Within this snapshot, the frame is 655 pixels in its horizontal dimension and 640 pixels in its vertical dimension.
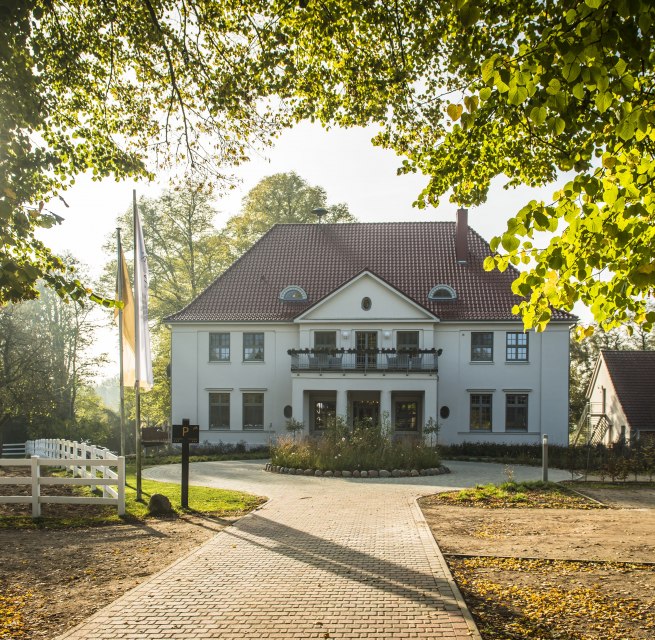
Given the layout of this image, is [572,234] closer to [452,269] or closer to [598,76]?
[598,76]

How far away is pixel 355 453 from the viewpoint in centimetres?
2211

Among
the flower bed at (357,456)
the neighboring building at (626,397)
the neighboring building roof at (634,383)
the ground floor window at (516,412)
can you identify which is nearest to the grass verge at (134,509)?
the flower bed at (357,456)

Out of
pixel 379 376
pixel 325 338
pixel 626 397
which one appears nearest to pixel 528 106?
pixel 379 376

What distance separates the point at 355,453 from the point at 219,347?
1461 cm

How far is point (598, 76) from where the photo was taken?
468cm

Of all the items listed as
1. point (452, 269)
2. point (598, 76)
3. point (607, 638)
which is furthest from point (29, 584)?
point (452, 269)

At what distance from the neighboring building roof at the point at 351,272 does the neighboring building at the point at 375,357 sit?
93 millimetres

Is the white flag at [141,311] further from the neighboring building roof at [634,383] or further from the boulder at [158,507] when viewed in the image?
the neighboring building roof at [634,383]

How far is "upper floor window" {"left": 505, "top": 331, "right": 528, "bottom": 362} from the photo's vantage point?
110 ft

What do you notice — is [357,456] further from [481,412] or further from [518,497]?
[481,412]

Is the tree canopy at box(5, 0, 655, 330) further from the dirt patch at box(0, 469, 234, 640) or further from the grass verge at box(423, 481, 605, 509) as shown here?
the grass verge at box(423, 481, 605, 509)

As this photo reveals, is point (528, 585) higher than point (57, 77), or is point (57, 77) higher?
point (57, 77)

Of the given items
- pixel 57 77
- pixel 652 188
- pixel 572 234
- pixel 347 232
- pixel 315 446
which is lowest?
pixel 315 446

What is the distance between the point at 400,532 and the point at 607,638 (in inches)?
213
